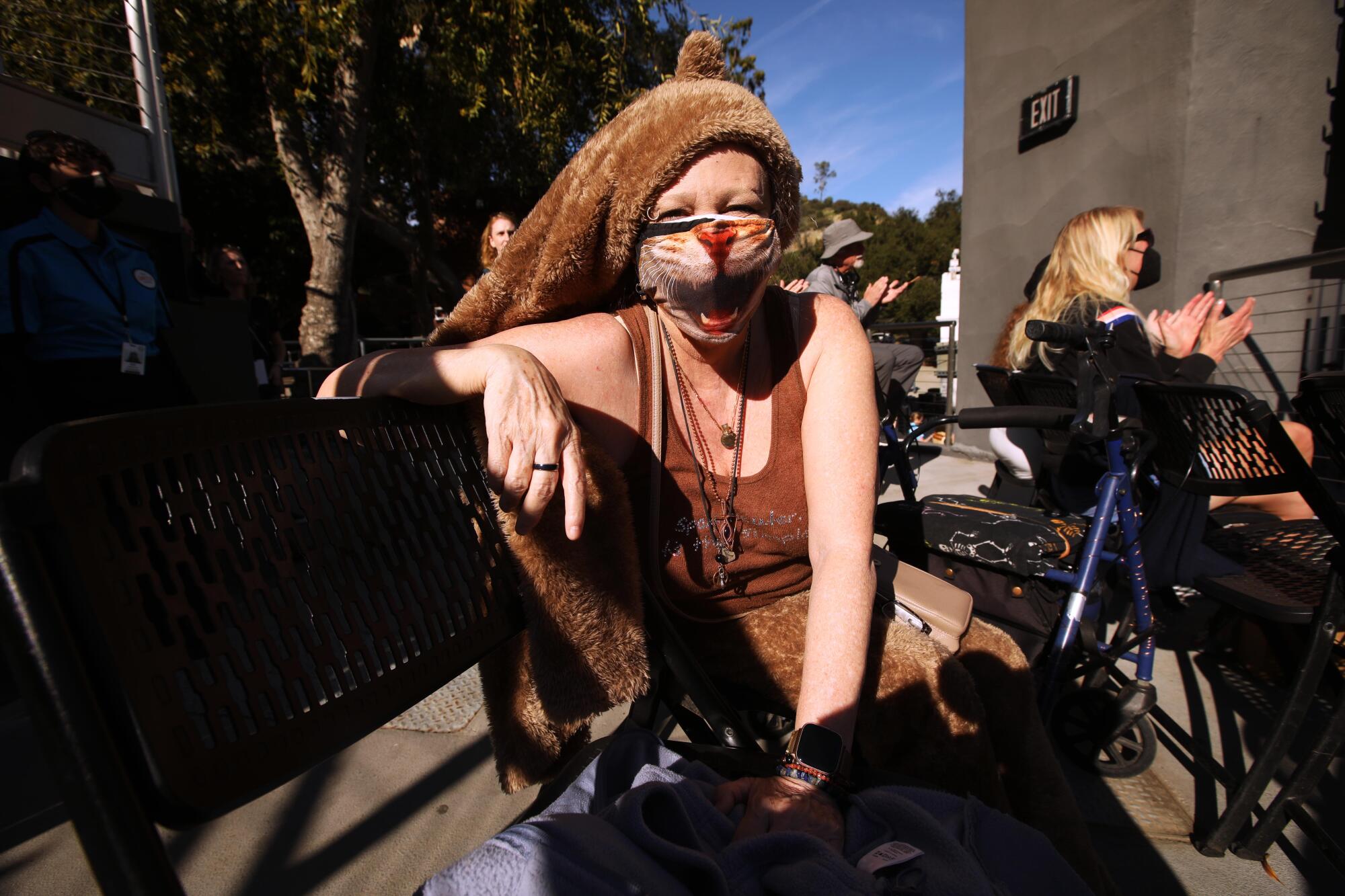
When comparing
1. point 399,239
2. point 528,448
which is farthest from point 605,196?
point 399,239

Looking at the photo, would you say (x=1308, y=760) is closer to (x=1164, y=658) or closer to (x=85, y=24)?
(x=1164, y=658)

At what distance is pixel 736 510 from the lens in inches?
54.1

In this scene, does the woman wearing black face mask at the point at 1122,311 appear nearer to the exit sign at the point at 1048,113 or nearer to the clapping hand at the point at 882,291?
the clapping hand at the point at 882,291

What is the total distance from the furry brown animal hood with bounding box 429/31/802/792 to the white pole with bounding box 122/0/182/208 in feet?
16.1

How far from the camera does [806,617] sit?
4.48 feet

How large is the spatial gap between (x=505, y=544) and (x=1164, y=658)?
295 cm

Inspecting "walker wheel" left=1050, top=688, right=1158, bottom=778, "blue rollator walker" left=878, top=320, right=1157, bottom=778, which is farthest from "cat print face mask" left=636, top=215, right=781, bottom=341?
"walker wheel" left=1050, top=688, right=1158, bottom=778

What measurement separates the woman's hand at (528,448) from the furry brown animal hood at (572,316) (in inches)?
4.8

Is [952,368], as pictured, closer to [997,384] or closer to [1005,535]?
[997,384]

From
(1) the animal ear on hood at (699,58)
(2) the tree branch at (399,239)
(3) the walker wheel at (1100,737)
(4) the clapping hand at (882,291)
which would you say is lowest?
(3) the walker wheel at (1100,737)

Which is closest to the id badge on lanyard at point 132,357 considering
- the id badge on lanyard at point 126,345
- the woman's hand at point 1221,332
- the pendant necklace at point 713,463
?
the id badge on lanyard at point 126,345

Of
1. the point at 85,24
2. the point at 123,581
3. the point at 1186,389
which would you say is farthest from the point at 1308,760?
the point at 85,24

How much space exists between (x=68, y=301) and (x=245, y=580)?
115 inches

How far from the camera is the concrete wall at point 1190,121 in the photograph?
434 cm
